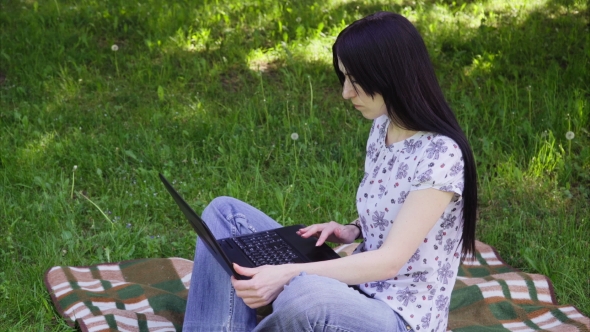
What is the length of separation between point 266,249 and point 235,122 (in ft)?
7.35

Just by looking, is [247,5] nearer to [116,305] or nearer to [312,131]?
[312,131]

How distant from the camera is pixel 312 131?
470cm

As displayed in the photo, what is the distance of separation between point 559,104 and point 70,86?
319cm

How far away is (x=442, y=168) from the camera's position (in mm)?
2191

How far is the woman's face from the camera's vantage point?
230cm

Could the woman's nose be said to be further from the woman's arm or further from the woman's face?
the woman's arm

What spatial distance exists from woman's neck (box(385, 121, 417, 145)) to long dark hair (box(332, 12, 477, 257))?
0.09m

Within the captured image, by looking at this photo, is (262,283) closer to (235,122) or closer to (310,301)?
(310,301)

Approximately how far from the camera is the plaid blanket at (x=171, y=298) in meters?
3.05

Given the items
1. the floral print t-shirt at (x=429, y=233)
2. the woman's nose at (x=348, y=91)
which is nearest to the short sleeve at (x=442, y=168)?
the floral print t-shirt at (x=429, y=233)

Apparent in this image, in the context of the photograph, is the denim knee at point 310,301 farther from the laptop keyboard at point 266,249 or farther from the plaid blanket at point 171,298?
the plaid blanket at point 171,298

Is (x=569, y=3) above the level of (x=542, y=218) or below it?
above

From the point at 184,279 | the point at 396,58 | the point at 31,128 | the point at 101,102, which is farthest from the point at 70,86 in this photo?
the point at 396,58

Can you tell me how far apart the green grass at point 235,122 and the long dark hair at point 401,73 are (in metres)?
1.47
